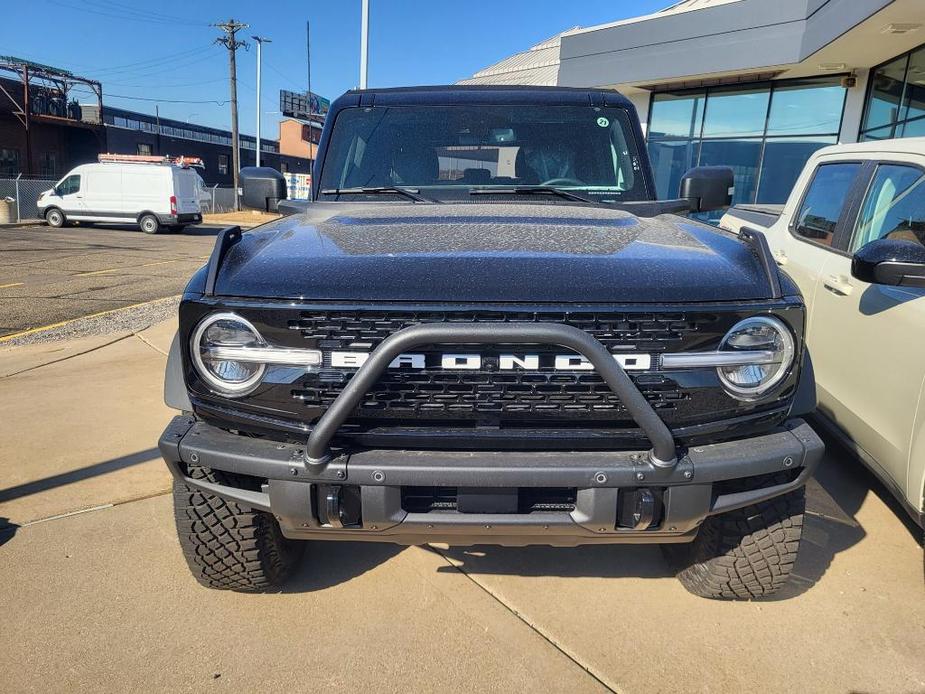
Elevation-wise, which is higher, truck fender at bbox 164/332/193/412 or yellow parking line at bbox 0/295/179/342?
truck fender at bbox 164/332/193/412

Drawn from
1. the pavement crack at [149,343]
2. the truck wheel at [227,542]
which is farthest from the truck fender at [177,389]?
the pavement crack at [149,343]

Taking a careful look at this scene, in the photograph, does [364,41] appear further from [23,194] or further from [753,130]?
[23,194]

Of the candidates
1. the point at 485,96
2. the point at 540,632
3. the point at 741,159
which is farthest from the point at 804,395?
the point at 741,159

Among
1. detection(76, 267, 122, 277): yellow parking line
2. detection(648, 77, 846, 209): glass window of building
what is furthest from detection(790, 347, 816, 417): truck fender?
detection(76, 267, 122, 277): yellow parking line

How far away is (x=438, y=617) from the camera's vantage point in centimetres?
252

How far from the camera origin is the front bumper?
1.89 m

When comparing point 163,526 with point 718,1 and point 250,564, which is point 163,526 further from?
point 718,1

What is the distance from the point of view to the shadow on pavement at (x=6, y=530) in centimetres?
298

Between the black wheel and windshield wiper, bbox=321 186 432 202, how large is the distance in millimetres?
24543

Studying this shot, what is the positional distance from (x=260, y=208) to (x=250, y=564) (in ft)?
6.40

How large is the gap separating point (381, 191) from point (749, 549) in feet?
6.98

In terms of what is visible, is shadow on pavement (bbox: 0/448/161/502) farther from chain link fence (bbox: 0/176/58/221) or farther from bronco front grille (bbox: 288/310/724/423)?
chain link fence (bbox: 0/176/58/221)

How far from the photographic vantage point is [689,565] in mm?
2646

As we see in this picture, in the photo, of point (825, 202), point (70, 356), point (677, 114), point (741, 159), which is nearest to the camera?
point (825, 202)
